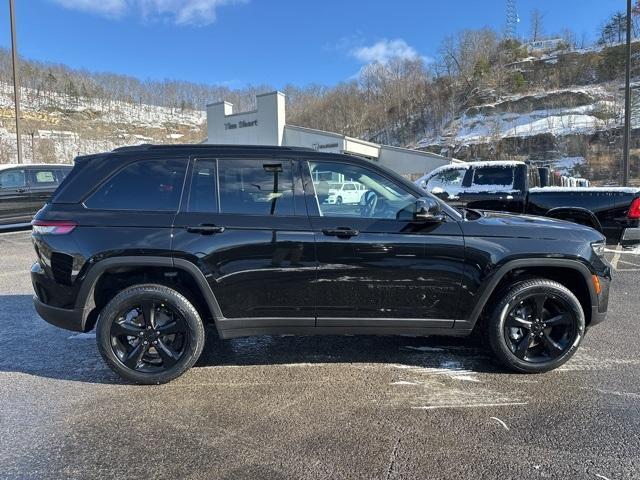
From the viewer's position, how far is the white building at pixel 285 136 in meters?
35.9

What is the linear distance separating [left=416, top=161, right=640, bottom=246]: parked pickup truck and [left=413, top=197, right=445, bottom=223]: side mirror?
5.19 meters

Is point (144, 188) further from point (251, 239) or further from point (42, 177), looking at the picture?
point (42, 177)

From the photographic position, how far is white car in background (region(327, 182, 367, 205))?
3699mm

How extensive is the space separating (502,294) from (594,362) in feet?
3.70

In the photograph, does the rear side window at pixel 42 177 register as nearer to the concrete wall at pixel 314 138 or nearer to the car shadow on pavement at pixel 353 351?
the car shadow on pavement at pixel 353 351

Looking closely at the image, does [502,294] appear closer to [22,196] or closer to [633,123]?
[22,196]

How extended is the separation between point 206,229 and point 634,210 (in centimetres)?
698

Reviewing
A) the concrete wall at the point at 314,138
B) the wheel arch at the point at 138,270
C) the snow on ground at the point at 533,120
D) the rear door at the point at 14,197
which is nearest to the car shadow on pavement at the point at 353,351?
the wheel arch at the point at 138,270

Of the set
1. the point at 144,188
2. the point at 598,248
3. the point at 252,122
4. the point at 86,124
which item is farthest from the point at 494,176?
the point at 86,124

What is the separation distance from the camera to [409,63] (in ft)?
287

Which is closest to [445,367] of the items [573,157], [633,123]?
[573,157]

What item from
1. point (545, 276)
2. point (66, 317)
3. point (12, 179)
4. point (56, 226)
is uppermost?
point (12, 179)

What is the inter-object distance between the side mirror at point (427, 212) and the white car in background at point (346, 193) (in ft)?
1.61

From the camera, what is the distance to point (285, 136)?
1467 inches
